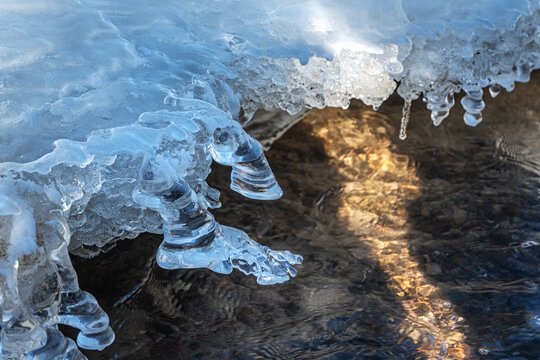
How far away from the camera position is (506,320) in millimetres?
1810

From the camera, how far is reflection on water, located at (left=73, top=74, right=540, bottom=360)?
1763mm

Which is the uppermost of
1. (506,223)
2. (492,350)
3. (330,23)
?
(330,23)

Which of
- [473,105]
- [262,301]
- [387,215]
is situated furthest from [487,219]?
[262,301]

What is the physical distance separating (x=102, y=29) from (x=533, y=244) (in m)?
1.43

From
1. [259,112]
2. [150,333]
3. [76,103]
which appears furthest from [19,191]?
[259,112]

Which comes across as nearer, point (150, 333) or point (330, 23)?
point (150, 333)

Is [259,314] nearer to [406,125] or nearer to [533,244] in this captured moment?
[533,244]

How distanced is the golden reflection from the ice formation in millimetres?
278

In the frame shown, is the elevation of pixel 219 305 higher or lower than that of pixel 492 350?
lower

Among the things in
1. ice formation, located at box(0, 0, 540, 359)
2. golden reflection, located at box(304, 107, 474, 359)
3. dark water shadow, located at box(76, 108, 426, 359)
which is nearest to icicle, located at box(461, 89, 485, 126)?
ice formation, located at box(0, 0, 540, 359)

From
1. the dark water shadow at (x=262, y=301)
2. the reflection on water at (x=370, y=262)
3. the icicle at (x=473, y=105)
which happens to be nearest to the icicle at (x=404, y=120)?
the reflection on water at (x=370, y=262)

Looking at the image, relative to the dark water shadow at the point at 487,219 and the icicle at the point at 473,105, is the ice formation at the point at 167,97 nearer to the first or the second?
the icicle at the point at 473,105

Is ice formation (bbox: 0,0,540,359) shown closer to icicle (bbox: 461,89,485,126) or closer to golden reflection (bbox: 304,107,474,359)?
icicle (bbox: 461,89,485,126)

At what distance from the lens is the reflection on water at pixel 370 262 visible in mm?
1763
